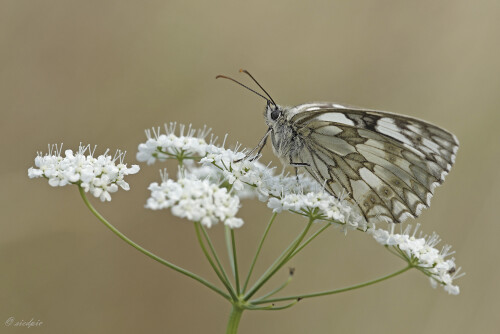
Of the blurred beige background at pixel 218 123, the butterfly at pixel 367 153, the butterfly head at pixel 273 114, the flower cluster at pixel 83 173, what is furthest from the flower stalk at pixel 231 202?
the blurred beige background at pixel 218 123

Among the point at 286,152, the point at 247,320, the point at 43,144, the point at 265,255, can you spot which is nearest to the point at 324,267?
the point at 265,255

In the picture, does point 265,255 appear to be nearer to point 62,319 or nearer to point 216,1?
point 62,319

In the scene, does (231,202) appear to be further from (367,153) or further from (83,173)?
(367,153)

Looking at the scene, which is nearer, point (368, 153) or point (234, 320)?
point (234, 320)

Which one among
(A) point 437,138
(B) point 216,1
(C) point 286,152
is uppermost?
(B) point 216,1

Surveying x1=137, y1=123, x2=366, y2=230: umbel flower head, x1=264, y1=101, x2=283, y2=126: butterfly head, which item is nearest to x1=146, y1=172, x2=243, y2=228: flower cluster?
x1=137, y1=123, x2=366, y2=230: umbel flower head

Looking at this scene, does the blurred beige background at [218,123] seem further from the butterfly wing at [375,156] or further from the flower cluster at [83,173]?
the butterfly wing at [375,156]

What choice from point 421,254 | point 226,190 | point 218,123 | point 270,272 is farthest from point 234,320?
point 218,123
